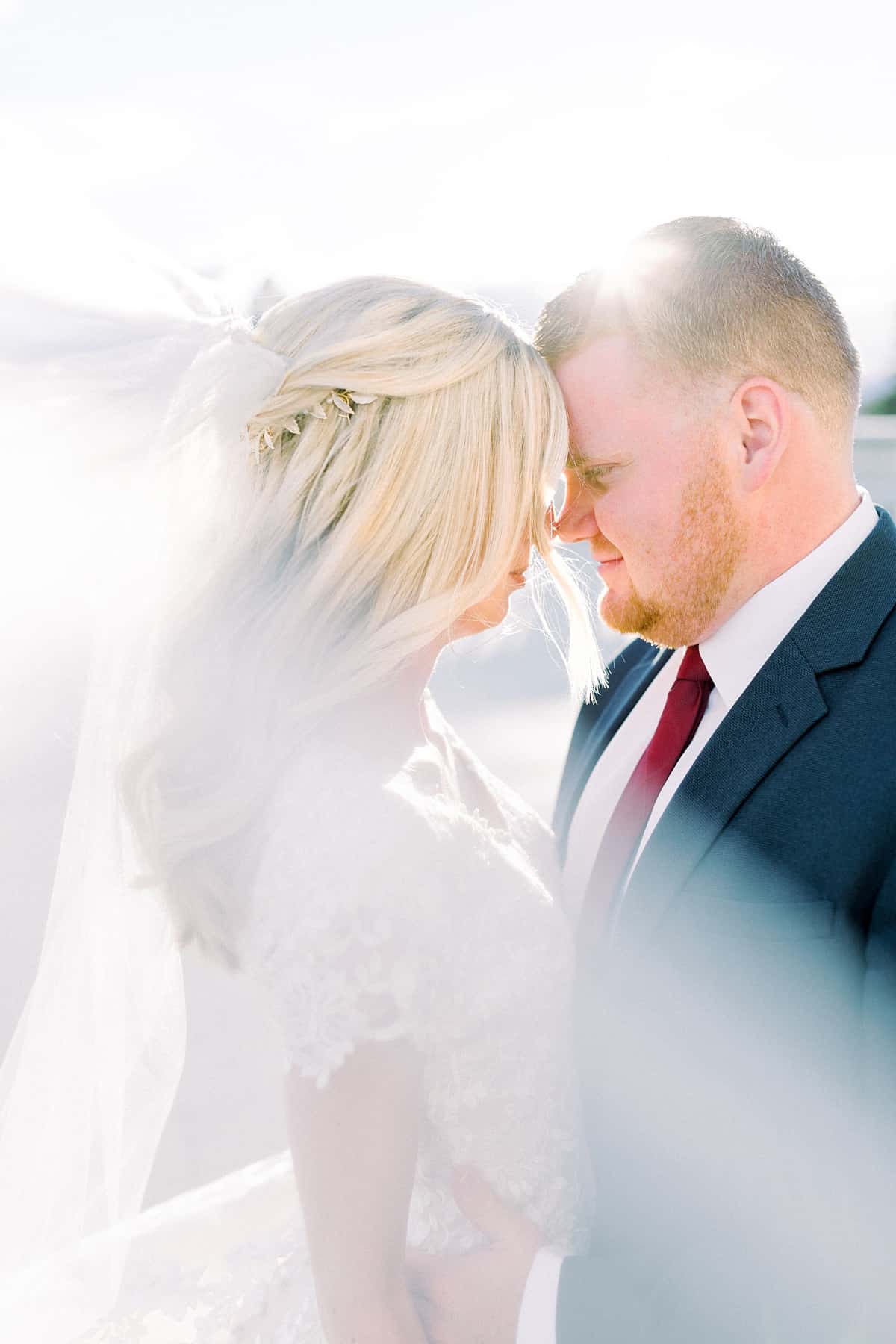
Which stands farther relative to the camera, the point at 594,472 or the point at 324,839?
the point at 594,472

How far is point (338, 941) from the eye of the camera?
5.73 ft

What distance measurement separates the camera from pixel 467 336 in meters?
2.07

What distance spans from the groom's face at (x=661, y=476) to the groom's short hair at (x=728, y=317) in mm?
54

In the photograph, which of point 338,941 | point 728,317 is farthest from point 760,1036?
point 728,317

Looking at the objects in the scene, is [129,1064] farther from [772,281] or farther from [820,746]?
[772,281]

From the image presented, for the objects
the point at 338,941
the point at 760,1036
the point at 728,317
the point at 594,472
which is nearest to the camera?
the point at 338,941

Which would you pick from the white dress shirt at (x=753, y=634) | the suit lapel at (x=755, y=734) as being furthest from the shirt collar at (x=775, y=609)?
the suit lapel at (x=755, y=734)

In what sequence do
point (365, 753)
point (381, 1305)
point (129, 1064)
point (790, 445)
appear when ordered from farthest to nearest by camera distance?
1. point (790, 445)
2. point (129, 1064)
3. point (365, 753)
4. point (381, 1305)

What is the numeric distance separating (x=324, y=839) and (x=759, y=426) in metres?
1.23

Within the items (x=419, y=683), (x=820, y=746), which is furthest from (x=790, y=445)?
(x=419, y=683)

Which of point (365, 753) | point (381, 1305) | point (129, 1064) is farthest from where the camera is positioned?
point (129, 1064)

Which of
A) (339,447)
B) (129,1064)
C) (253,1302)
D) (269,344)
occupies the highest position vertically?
(269,344)

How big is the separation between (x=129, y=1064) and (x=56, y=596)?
35.4 inches

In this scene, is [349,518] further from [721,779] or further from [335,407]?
[721,779]
